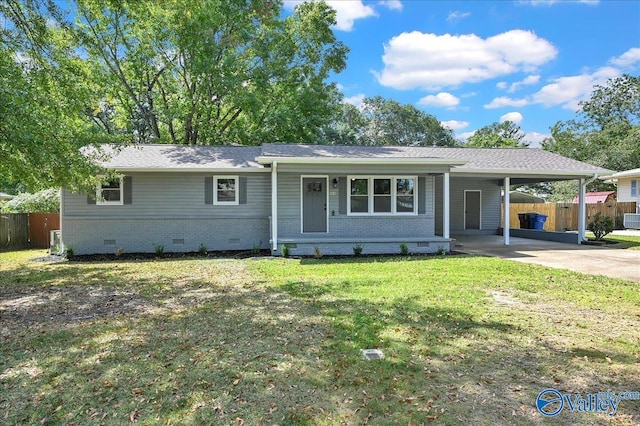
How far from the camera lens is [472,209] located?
55.3ft

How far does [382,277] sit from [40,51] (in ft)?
25.1

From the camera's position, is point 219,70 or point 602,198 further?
point 602,198

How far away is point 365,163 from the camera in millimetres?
11078

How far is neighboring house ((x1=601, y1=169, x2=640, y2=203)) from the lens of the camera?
2152 cm

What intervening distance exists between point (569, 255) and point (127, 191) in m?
13.0

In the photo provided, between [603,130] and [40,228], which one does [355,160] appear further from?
[603,130]

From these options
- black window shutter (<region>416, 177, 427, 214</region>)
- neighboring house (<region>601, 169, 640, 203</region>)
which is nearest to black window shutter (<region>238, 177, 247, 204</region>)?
black window shutter (<region>416, 177, 427, 214</region>)

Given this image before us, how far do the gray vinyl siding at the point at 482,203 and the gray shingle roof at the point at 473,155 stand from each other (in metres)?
1.49

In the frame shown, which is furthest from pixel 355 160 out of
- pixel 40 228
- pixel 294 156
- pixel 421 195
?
pixel 40 228

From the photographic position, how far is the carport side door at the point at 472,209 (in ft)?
55.0

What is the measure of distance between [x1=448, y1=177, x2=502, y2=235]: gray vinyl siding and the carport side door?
0.47ft

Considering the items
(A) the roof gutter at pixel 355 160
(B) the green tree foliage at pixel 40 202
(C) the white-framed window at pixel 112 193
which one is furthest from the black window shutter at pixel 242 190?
(B) the green tree foliage at pixel 40 202

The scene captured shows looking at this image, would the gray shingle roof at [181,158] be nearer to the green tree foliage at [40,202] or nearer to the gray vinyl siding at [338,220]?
the gray vinyl siding at [338,220]

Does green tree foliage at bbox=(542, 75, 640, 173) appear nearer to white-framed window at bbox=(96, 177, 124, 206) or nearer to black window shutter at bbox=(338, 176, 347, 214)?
black window shutter at bbox=(338, 176, 347, 214)
